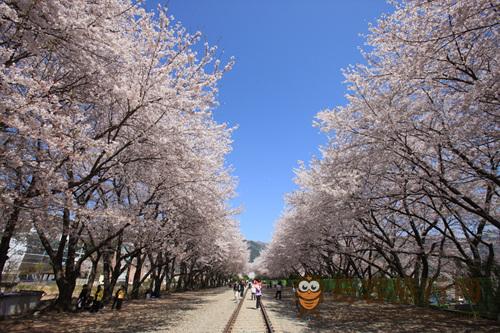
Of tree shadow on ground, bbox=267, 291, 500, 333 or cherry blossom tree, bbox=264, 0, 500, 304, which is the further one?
tree shadow on ground, bbox=267, 291, 500, 333

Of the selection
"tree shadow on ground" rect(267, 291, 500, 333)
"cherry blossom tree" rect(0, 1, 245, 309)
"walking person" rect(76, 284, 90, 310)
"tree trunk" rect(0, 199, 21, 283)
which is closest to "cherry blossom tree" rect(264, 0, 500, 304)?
"tree shadow on ground" rect(267, 291, 500, 333)

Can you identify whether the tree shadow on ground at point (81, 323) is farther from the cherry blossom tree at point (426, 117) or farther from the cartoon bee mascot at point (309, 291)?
the cherry blossom tree at point (426, 117)

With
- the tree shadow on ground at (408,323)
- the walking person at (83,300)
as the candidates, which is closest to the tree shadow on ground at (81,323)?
the walking person at (83,300)

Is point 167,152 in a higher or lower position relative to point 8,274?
higher

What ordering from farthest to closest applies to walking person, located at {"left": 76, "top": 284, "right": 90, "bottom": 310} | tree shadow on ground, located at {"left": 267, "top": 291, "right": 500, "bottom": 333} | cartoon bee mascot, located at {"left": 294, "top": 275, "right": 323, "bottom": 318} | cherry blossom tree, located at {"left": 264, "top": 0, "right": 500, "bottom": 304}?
walking person, located at {"left": 76, "top": 284, "right": 90, "bottom": 310} < cartoon bee mascot, located at {"left": 294, "top": 275, "right": 323, "bottom": 318} < tree shadow on ground, located at {"left": 267, "top": 291, "right": 500, "bottom": 333} < cherry blossom tree, located at {"left": 264, "top": 0, "right": 500, "bottom": 304}

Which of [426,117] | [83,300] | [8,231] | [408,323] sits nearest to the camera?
[8,231]

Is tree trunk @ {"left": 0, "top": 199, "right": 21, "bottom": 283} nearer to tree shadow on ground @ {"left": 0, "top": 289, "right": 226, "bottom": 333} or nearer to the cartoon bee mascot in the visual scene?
tree shadow on ground @ {"left": 0, "top": 289, "right": 226, "bottom": 333}

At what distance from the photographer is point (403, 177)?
10.8m

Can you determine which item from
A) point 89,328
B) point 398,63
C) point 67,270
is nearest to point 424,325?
point 398,63

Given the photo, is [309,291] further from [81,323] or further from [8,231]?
[8,231]

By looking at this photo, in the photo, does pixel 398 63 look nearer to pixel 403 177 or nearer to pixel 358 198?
pixel 403 177

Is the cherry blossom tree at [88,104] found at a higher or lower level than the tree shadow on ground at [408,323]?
higher

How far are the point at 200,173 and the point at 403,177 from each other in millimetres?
7499

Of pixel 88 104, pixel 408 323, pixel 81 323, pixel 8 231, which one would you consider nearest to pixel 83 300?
pixel 81 323
